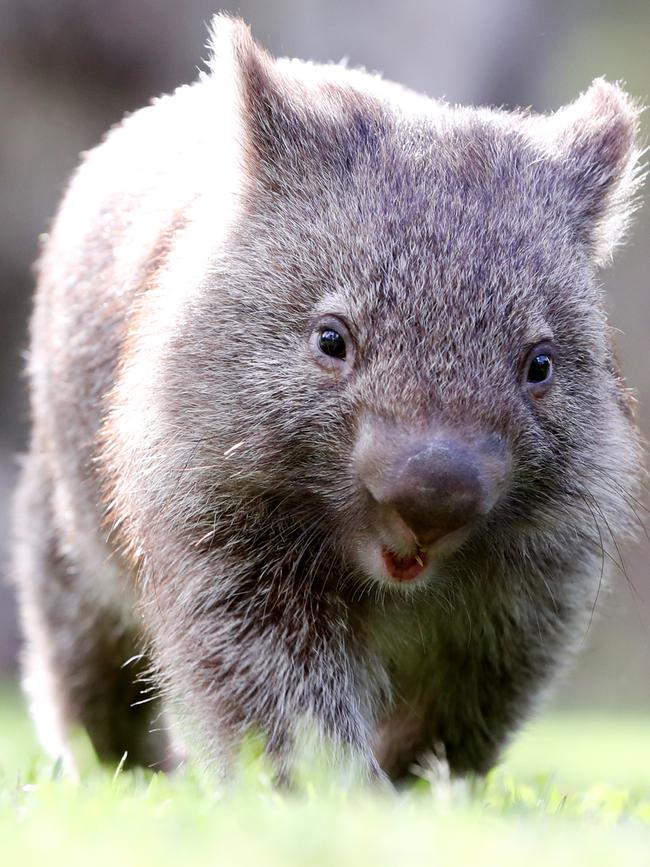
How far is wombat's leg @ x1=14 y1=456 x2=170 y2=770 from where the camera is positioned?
653 centimetres

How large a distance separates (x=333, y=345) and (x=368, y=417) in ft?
1.00

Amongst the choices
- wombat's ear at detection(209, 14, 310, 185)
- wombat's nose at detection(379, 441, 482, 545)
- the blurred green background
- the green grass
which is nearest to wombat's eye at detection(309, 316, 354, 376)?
wombat's nose at detection(379, 441, 482, 545)

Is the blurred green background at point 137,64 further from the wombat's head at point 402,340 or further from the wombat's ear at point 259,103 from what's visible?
the wombat's ear at point 259,103

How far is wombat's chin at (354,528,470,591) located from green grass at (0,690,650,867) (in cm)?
59

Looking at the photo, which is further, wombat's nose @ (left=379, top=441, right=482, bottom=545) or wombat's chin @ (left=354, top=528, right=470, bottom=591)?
wombat's chin @ (left=354, top=528, right=470, bottom=591)

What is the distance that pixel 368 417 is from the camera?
4.01 m

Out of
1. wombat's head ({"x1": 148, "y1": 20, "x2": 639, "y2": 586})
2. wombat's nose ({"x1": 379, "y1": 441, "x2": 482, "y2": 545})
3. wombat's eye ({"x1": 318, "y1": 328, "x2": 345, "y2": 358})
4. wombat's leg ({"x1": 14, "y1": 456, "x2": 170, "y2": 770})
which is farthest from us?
wombat's leg ({"x1": 14, "y1": 456, "x2": 170, "y2": 770})

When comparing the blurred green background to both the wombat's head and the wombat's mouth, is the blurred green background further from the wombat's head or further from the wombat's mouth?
the wombat's mouth

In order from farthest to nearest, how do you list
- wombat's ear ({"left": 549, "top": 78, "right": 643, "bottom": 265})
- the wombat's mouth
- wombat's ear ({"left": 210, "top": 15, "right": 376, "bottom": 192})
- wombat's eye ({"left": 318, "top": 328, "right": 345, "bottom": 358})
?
1. wombat's ear ({"left": 549, "top": 78, "right": 643, "bottom": 265})
2. wombat's ear ({"left": 210, "top": 15, "right": 376, "bottom": 192})
3. wombat's eye ({"left": 318, "top": 328, "right": 345, "bottom": 358})
4. the wombat's mouth

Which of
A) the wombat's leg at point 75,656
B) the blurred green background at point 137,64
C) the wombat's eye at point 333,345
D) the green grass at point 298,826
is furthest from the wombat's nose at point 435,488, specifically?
the blurred green background at point 137,64

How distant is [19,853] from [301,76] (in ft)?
10.4

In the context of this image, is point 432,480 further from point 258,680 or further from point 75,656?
point 75,656

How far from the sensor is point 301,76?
16.7ft

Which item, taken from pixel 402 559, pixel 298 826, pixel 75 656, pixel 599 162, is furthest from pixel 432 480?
pixel 75 656
